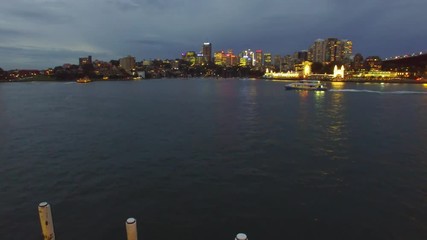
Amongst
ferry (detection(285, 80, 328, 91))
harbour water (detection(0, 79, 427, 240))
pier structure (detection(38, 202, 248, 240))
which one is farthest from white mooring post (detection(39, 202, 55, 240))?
ferry (detection(285, 80, 328, 91))

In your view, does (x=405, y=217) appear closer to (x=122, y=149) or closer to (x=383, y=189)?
(x=383, y=189)

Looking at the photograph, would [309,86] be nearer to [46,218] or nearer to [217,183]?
[217,183]

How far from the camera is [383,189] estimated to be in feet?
56.3

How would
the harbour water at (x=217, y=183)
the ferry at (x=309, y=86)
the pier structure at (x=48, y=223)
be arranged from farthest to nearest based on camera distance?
the ferry at (x=309, y=86) → the harbour water at (x=217, y=183) → the pier structure at (x=48, y=223)

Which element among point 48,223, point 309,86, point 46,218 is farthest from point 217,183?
point 309,86

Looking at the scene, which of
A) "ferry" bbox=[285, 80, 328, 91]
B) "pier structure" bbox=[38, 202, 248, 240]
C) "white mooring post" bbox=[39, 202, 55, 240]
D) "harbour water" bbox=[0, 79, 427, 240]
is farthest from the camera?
"ferry" bbox=[285, 80, 328, 91]

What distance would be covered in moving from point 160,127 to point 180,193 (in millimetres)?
20672

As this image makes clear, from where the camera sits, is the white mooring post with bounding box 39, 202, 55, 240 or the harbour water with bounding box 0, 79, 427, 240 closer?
the white mooring post with bounding box 39, 202, 55, 240

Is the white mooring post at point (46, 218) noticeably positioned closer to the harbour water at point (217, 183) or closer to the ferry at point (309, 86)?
the harbour water at point (217, 183)

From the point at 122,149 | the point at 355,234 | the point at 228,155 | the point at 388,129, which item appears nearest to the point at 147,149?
the point at 122,149

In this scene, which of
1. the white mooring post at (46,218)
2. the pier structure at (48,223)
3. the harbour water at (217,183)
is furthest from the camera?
the harbour water at (217,183)

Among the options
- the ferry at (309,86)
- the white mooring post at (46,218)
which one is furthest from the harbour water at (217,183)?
the ferry at (309,86)

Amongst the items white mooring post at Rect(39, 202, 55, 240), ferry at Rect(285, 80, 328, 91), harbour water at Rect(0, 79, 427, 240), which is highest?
white mooring post at Rect(39, 202, 55, 240)

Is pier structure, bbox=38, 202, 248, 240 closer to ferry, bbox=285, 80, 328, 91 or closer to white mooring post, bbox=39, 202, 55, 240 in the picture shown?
white mooring post, bbox=39, 202, 55, 240
